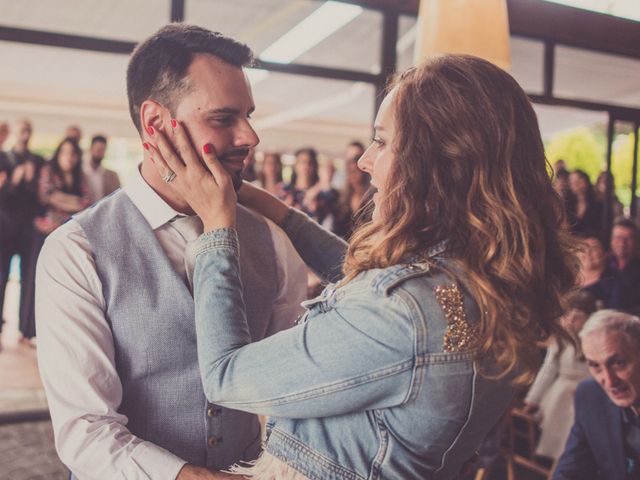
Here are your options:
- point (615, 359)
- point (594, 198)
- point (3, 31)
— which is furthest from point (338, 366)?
point (594, 198)

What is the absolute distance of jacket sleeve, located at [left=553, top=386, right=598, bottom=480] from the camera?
2324 mm

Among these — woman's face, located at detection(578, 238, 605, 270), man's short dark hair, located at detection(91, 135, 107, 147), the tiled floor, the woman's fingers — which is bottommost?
the tiled floor

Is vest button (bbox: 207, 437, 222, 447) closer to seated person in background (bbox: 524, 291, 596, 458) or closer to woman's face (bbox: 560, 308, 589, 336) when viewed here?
seated person in background (bbox: 524, 291, 596, 458)

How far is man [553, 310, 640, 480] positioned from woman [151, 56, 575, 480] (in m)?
1.38

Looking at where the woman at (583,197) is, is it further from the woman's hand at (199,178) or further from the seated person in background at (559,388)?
the woman's hand at (199,178)

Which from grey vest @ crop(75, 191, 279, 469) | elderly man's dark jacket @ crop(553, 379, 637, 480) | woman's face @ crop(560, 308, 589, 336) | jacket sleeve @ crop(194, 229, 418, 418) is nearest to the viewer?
jacket sleeve @ crop(194, 229, 418, 418)

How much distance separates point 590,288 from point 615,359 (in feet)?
7.29

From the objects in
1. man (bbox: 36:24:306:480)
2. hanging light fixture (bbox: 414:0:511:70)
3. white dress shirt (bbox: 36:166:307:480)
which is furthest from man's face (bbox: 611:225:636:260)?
white dress shirt (bbox: 36:166:307:480)

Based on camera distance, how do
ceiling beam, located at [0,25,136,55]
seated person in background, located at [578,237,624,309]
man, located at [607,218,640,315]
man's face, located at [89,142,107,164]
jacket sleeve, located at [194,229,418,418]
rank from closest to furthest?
jacket sleeve, located at [194,229,418,418] → ceiling beam, located at [0,25,136,55] → seated person in background, located at [578,237,624,309] → man, located at [607,218,640,315] → man's face, located at [89,142,107,164]

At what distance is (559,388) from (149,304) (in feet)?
9.94

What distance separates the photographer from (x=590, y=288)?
4477mm

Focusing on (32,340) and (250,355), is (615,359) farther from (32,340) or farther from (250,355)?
(32,340)

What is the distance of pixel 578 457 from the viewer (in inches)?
91.7

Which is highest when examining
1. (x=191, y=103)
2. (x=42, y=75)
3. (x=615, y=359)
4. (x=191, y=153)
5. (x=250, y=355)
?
(x=42, y=75)
